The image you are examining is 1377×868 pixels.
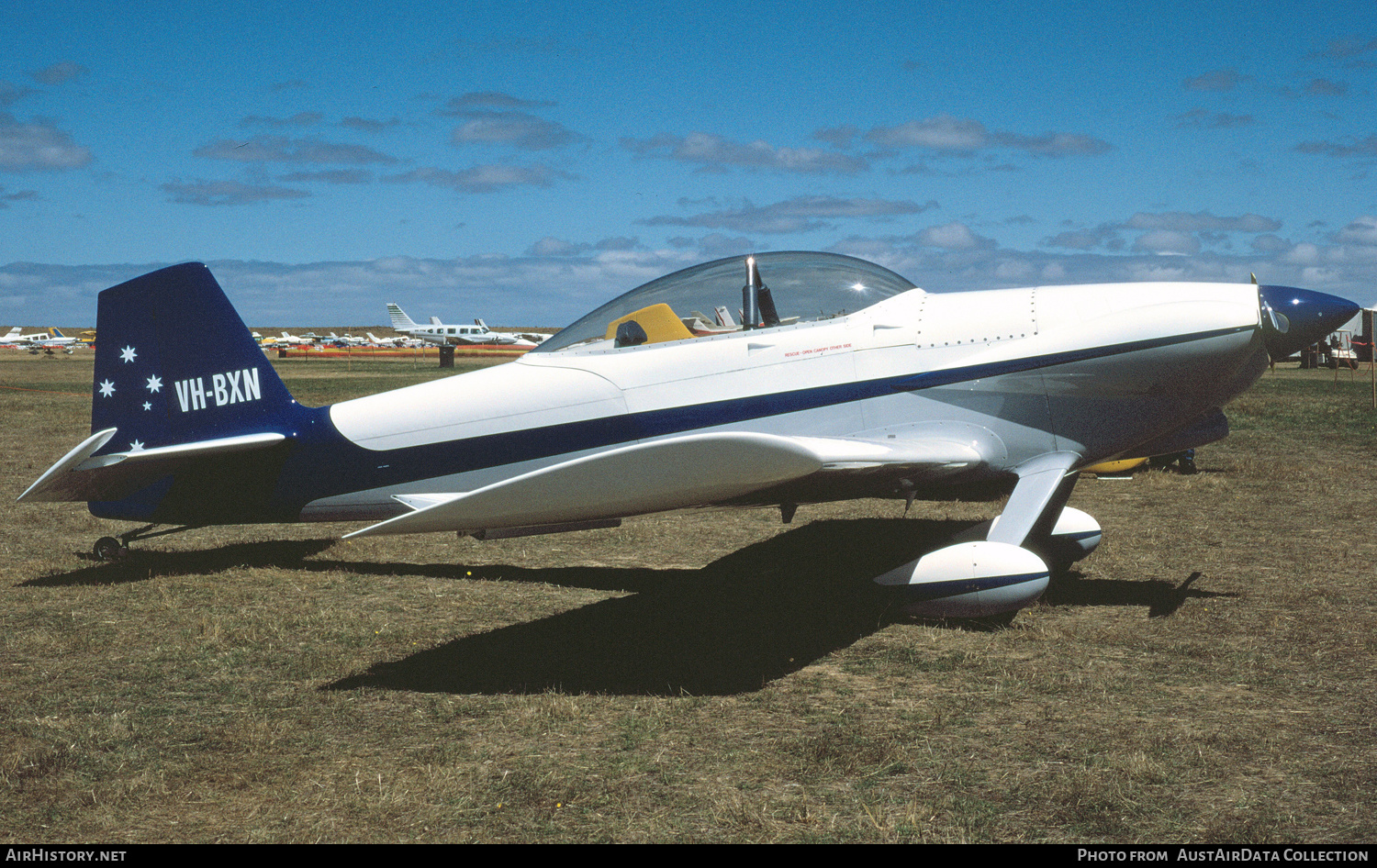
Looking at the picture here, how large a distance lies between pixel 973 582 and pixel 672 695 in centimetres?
179

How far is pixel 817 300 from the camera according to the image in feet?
19.6

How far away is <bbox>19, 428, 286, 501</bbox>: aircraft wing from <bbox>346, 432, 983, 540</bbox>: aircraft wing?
9.41 feet

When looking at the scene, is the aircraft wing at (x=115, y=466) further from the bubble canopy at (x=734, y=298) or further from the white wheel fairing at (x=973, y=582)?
the white wheel fairing at (x=973, y=582)

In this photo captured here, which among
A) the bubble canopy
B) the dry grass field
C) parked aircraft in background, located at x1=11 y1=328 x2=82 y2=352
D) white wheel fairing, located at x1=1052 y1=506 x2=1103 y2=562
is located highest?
parked aircraft in background, located at x1=11 y1=328 x2=82 y2=352

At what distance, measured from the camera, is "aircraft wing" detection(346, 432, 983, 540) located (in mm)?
3947

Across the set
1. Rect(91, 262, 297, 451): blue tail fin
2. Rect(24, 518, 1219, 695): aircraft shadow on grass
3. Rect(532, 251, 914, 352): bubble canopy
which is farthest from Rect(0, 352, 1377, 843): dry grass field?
Rect(532, 251, 914, 352): bubble canopy

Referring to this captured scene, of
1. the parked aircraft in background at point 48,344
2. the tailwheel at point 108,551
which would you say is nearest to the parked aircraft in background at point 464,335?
the parked aircraft in background at point 48,344

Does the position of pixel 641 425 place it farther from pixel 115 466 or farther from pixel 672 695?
pixel 115 466

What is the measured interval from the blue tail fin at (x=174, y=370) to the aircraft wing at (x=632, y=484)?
10.2 ft

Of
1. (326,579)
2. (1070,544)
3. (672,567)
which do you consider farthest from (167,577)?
(1070,544)

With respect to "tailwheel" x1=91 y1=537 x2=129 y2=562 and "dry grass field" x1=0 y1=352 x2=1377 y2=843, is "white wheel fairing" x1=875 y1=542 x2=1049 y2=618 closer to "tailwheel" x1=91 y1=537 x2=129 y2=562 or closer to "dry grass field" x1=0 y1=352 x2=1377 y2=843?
"dry grass field" x1=0 y1=352 x2=1377 y2=843

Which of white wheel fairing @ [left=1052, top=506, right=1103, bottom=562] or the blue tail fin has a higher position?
the blue tail fin

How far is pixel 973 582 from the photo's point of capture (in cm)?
506
